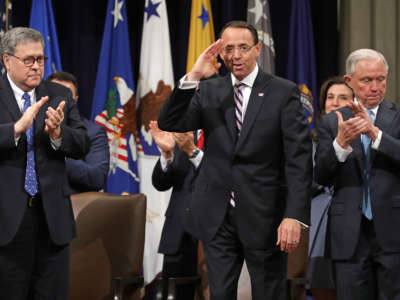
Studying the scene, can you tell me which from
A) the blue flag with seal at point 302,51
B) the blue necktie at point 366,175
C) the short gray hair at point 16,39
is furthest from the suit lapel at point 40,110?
the blue flag with seal at point 302,51

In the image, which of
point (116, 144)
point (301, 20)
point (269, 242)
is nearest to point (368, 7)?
point (301, 20)

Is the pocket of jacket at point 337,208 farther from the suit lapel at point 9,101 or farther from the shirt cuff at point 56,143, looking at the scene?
the suit lapel at point 9,101

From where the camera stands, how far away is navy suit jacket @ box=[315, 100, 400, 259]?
120 inches

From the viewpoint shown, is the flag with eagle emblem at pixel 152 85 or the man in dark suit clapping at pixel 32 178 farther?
the flag with eagle emblem at pixel 152 85

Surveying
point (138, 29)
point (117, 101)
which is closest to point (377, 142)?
point (117, 101)

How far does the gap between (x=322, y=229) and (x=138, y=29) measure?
2901 millimetres

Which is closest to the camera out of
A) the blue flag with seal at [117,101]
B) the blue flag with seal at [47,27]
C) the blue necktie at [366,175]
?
the blue necktie at [366,175]

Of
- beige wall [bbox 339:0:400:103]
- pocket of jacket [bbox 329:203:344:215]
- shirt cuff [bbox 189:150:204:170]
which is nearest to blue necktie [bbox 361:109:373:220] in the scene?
pocket of jacket [bbox 329:203:344:215]

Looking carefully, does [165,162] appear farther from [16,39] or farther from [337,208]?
[16,39]

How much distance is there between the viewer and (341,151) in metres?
3.05

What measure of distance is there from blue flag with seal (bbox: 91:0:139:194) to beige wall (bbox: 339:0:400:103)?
1.97 m

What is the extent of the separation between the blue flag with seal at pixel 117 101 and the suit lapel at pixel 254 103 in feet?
9.13

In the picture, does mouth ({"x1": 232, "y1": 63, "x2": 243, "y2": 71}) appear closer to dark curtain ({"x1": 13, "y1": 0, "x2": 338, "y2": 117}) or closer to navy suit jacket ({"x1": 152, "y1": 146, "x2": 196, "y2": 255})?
navy suit jacket ({"x1": 152, "y1": 146, "x2": 196, "y2": 255})

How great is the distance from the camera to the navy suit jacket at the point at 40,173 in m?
2.76
